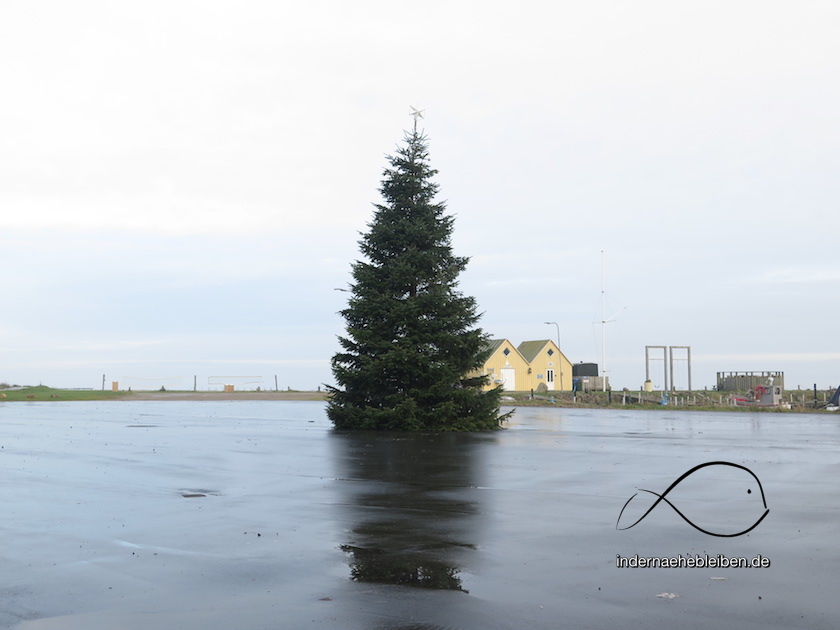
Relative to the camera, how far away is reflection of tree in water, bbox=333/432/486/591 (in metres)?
7.12

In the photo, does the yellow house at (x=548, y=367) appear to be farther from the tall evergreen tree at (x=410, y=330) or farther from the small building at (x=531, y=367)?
the tall evergreen tree at (x=410, y=330)

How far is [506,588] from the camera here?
6473 millimetres

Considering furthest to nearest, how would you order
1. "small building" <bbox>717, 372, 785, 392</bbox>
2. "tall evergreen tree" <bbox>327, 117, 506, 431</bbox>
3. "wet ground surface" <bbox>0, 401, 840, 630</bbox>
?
"small building" <bbox>717, 372, 785, 392</bbox>
"tall evergreen tree" <bbox>327, 117, 506, 431</bbox>
"wet ground surface" <bbox>0, 401, 840, 630</bbox>

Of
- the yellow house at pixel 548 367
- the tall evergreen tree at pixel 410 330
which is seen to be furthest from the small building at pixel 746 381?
the tall evergreen tree at pixel 410 330

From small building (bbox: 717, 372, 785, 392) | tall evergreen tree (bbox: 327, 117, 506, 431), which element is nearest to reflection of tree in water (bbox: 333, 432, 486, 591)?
tall evergreen tree (bbox: 327, 117, 506, 431)

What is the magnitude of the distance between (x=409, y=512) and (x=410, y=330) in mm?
16597

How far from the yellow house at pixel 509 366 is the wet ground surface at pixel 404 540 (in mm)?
62764

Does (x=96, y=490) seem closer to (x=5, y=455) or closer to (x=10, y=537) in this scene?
(x=10, y=537)

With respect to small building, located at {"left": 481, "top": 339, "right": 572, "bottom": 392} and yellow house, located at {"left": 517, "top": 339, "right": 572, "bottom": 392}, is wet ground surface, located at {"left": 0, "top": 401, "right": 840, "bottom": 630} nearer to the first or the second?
small building, located at {"left": 481, "top": 339, "right": 572, "bottom": 392}

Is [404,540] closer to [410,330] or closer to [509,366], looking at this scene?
[410,330]

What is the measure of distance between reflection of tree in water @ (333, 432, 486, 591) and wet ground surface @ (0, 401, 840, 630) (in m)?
0.04

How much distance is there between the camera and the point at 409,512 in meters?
10.1

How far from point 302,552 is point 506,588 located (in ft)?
7.47

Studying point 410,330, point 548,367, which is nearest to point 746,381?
point 548,367
